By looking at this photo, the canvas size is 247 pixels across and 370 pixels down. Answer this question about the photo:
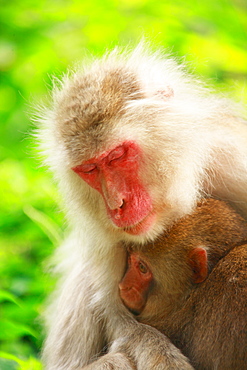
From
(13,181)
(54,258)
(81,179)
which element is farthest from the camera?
(13,181)

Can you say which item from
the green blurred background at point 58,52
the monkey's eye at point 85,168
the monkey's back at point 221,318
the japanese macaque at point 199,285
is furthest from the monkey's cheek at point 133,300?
the green blurred background at point 58,52

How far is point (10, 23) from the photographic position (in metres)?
5.64

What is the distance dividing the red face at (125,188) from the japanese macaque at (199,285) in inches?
7.0

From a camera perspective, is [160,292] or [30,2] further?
[30,2]

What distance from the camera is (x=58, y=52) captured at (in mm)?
5234

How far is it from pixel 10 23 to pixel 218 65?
6.89ft

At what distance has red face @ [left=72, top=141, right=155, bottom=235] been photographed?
325 cm

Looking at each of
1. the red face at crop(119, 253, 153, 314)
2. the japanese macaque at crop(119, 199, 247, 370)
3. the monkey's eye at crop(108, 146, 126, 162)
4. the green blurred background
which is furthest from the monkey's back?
the green blurred background

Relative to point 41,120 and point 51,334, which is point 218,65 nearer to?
point 41,120

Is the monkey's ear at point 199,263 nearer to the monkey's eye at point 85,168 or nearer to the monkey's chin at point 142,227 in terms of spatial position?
the monkey's chin at point 142,227

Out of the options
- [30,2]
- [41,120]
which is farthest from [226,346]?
→ [30,2]

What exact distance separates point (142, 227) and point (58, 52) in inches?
99.5

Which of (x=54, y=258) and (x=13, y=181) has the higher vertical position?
(x=13, y=181)

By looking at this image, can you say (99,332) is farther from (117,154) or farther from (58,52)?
(58,52)
